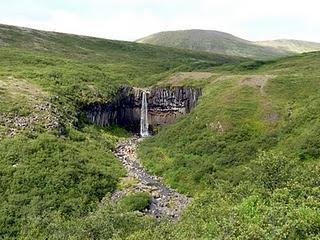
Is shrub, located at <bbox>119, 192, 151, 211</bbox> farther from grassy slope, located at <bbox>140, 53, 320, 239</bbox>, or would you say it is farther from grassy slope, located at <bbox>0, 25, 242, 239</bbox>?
grassy slope, located at <bbox>140, 53, 320, 239</bbox>

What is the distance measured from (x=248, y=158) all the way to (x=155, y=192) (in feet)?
54.8

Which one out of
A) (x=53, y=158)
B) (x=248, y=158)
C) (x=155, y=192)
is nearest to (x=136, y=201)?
(x=155, y=192)

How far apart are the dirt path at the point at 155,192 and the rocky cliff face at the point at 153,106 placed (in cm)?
2521

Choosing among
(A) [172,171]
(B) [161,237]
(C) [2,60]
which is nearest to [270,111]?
(A) [172,171]

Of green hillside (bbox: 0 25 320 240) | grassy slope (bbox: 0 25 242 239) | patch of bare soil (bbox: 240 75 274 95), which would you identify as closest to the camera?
green hillside (bbox: 0 25 320 240)

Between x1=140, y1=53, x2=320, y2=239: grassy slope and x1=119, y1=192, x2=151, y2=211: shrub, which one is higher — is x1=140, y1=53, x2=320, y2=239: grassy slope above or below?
above

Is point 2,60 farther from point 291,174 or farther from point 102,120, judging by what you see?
point 291,174

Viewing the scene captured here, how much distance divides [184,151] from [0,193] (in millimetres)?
34796

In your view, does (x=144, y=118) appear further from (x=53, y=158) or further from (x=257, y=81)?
(x=53, y=158)

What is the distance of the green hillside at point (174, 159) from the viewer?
46125 mm

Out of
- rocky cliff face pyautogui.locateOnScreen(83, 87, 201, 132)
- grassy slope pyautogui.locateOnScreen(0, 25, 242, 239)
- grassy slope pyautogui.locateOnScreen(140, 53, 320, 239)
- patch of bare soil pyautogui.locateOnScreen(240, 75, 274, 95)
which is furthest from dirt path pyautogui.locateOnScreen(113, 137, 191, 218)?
patch of bare soil pyautogui.locateOnScreen(240, 75, 274, 95)

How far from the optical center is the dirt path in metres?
66.6

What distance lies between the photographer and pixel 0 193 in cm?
6606

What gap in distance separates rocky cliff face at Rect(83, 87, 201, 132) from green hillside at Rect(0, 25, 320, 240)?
3.07 m
